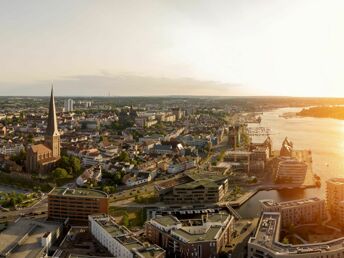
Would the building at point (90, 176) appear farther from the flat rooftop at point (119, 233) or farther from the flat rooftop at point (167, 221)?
the flat rooftop at point (167, 221)

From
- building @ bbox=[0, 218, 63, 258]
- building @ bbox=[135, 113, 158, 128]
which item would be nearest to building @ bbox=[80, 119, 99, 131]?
building @ bbox=[135, 113, 158, 128]

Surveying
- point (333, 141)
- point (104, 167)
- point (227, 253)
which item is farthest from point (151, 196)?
point (333, 141)

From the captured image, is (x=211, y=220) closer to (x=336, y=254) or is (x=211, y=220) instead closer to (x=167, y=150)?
(x=336, y=254)

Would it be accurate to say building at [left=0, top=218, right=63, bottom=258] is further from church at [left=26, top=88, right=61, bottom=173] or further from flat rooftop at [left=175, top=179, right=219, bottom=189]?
church at [left=26, top=88, right=61, bottom=173]

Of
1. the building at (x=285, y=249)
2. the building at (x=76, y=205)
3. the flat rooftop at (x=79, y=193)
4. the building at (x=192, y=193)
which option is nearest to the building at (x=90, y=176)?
the building at (x=192, y=193)

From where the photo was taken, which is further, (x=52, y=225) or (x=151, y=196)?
(x=151, y=196)

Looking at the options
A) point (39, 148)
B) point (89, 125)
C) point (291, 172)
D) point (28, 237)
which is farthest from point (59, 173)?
point (89, 125)

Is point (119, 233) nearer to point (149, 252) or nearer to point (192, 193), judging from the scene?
point (149, 252)
